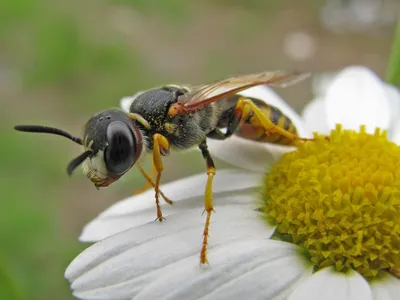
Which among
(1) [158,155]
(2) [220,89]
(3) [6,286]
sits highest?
(2) [220,89]

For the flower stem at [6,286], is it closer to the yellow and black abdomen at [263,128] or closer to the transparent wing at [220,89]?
the transparent wing at [220,89]

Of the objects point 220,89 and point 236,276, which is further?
point 220,89

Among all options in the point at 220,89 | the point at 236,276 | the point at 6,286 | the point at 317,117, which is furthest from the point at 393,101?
the point at 6,286

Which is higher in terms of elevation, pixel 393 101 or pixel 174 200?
pixel 393 101

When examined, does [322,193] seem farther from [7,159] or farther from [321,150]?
[7,159]

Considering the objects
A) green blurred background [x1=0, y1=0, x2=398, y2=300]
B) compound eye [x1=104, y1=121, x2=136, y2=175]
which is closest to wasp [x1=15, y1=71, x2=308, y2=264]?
compound eye [x1=104, y1=121, x2=136, y2=175]

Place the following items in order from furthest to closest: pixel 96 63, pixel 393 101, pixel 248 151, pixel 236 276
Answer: pixel 96 63 → pixel 393 101 → pixel 248 151 → pixel 236 276

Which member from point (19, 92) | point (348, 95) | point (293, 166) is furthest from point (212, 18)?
point (293, 166)

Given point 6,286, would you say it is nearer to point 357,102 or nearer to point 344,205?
point 344,205
